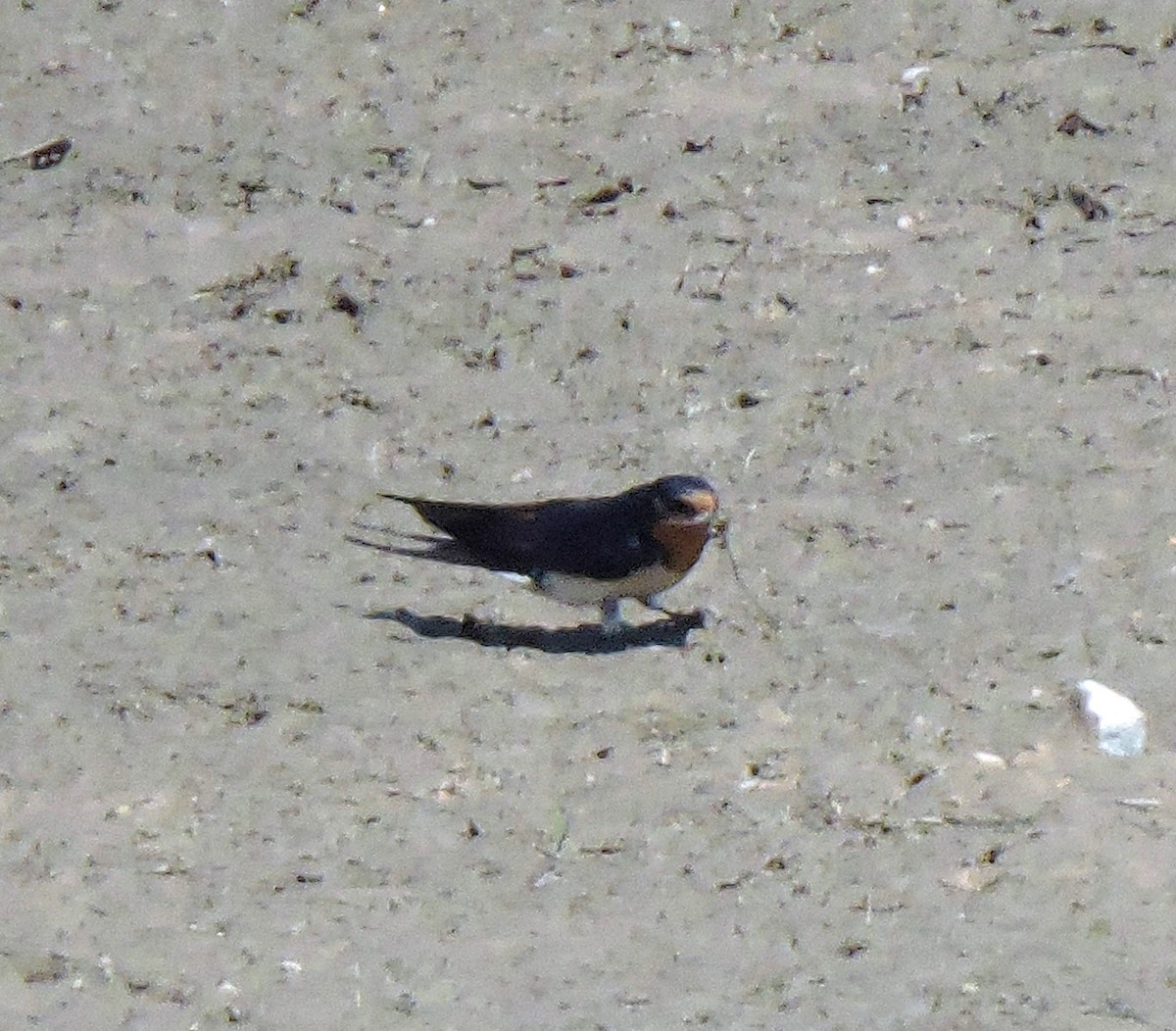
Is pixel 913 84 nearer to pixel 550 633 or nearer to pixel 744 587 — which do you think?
pixel 744 587

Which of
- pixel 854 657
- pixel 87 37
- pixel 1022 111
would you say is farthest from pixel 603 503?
pixel 87 37

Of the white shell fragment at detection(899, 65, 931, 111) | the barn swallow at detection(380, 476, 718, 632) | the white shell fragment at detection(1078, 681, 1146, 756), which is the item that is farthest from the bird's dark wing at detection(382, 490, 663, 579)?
the white shell fragment at detection(899, 65, 931, 111)

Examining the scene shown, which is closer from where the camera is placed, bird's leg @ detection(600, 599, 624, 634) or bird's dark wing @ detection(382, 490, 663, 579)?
bird's dark wing @ detection(382, 490, 663, 579)

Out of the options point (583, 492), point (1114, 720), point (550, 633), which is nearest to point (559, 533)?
point (550, 633)

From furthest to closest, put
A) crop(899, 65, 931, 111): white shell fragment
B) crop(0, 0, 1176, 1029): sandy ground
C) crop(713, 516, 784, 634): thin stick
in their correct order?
crop(899, 65, 931, 111): white shell fragment → crop(713, 516, 784, 634): thin stick → crop(0, 0, 1176, 1029): sandy ground

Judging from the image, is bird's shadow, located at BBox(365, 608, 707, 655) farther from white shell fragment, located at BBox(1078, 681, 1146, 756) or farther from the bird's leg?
white shell fragment, located at BBox(1078, 681, 1146, 756)

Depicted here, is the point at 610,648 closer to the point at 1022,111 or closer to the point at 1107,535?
the point at 1107,535
